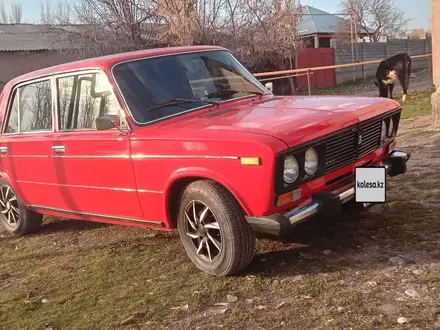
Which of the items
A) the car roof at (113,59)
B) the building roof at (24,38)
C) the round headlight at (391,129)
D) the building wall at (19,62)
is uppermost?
the building roof at (24,38)

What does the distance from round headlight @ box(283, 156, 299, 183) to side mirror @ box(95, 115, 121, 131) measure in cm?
164

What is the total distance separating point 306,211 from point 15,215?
13.8 ft

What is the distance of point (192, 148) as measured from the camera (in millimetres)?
4004

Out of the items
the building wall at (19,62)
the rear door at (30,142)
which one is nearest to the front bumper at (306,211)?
the rear door at (30,142)

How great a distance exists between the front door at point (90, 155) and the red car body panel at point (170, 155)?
0.4 inches

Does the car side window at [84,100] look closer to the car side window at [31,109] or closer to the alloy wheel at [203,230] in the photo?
the car side window at [31,109]

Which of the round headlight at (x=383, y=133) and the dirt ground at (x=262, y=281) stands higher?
the round headlight at (x=383, y=133)

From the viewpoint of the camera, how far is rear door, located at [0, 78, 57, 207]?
5.54 m

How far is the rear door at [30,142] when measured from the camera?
5539 mm

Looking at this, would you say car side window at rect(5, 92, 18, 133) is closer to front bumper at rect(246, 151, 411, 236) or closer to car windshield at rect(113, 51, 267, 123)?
car windshield at rect(113, 51, 267, 123)

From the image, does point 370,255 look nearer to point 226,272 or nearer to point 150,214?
point 226,272

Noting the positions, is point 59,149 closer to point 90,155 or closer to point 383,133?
point 90,155

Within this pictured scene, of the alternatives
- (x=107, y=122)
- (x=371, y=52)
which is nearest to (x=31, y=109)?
(x=107, y=122)

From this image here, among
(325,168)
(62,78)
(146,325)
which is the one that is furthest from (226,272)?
(62,78)
